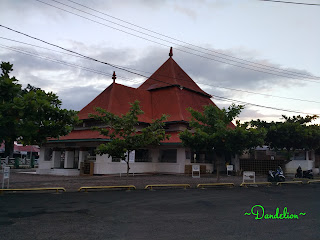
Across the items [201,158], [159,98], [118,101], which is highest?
[159,98]

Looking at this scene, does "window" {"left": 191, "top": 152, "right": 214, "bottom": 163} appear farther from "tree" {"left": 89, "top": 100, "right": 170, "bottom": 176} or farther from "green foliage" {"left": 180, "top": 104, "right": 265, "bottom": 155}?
"tree" {"left": 89, "top": 100, "right": 170, "bottom": 176}

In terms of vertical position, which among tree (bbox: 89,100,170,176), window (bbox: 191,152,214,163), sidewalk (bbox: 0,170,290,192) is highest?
tree (bbox: 89,100,170,176)

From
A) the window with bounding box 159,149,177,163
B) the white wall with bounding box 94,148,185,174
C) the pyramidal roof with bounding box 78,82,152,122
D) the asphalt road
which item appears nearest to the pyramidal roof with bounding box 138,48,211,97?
the pyramidal roof with bounding box 78,82,152,122

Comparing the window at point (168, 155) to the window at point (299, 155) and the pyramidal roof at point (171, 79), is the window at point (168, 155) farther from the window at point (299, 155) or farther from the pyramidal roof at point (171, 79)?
the window at point (299, 155)

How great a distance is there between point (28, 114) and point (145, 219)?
858cm

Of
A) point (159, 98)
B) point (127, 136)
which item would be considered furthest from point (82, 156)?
point (127, 136)

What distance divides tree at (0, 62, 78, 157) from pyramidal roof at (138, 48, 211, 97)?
20.1 metres

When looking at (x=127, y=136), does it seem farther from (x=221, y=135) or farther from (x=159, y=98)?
(x=159, y=98)

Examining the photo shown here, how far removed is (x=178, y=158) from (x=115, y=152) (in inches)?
526

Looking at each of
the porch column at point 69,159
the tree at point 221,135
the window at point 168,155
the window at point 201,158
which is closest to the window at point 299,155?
the window at point 201,158

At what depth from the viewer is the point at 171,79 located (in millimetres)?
35812

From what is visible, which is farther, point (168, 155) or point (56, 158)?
point (168, 155)

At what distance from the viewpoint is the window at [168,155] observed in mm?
31703

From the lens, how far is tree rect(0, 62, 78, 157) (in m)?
14.0
